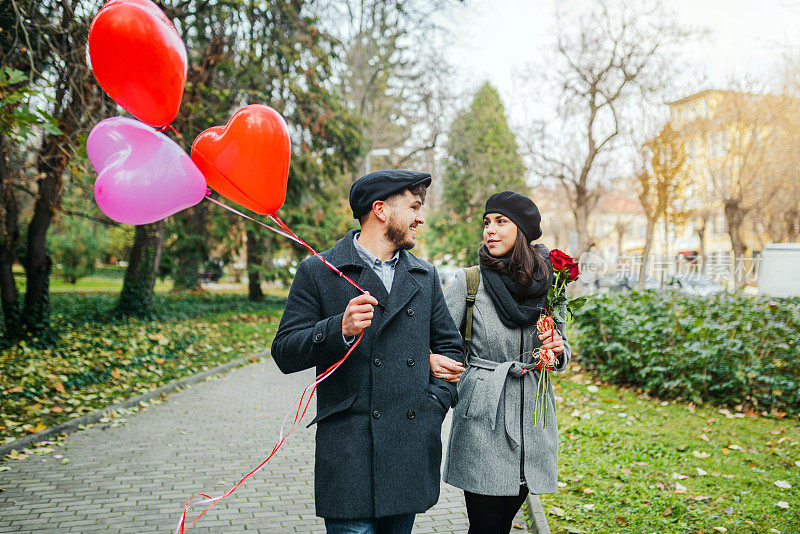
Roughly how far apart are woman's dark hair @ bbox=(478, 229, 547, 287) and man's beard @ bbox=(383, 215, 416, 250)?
63 cm

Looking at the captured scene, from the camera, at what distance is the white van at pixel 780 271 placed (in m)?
12.8

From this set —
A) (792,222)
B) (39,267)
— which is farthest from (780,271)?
(39,267)

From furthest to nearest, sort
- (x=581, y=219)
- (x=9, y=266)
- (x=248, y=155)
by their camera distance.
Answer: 1. (x=581, y=219)
2. (x=9, y=266)
3. (x=248, y=155)

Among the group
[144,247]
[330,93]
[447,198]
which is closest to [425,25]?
[330,93]

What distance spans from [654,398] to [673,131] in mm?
14629

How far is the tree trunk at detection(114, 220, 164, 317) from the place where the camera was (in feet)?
48.2

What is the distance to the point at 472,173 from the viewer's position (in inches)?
1154

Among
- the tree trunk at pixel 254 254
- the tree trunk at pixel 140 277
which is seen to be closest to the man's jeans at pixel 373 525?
the tree trunk at pixel 140 277

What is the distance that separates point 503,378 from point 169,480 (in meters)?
3.78

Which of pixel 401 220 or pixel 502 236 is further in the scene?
pixel 502 236

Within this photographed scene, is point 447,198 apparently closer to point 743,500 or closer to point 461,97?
point 461,97

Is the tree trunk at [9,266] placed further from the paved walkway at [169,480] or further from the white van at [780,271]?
the white van at [780,271]

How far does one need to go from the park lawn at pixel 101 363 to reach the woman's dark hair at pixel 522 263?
565cm

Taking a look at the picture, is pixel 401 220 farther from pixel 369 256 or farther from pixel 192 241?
pixel 192 241
